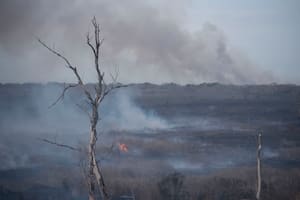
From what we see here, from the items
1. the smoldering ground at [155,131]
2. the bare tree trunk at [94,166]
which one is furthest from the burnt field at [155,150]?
the bare tree trunk at [94,166]

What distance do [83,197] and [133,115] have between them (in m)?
33.9

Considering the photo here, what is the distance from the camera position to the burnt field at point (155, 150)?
2039cm

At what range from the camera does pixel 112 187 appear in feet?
67.1

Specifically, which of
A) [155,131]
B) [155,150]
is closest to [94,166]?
[155,150]

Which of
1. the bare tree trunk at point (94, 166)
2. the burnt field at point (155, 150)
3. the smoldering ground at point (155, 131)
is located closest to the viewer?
the bare tree trunk at point (94, 166)

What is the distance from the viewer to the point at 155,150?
32.6 m

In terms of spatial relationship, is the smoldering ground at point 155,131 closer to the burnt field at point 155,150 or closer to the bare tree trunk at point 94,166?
the burnt field at point 155,150

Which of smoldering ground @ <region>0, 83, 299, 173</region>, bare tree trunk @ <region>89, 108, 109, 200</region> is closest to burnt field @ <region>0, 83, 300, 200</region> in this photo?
smoldering ground @ <region>0, 83, 299, 173</region>

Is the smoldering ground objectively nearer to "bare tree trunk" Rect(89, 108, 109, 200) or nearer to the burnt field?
the burnt field

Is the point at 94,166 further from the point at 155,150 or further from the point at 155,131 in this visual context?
the point at 155,131

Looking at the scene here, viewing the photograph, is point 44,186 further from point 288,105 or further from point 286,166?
point 288,105

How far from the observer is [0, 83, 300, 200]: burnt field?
20.4 m

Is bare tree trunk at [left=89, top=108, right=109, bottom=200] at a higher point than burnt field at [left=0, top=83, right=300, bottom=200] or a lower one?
higher

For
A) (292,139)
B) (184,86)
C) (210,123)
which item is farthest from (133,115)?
(184,86)
